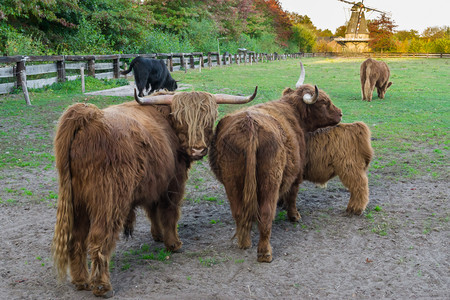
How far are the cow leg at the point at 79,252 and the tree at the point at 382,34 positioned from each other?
7273 cm

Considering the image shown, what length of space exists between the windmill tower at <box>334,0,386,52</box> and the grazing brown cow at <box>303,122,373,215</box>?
71691mm

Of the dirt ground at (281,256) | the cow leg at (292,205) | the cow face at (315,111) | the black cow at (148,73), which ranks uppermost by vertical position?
the black cow at (148,73)

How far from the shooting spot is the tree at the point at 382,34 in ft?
230

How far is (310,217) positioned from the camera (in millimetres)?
5285

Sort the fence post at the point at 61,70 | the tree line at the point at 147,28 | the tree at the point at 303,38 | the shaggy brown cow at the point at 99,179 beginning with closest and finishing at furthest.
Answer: the shaggy brown cow at the point at 99,179
the fence post at the point at 61,70
the tree line at the point at 147,28
the tree at the point at 303,38

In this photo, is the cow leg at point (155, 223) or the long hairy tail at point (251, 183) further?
the cow leg at point (155, 223)

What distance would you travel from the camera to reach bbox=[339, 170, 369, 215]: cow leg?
17.2 ft

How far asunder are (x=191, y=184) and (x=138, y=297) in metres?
3.19

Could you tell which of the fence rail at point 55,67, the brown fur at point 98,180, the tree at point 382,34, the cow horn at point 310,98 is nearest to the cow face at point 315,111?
the cow horn at point 310,98

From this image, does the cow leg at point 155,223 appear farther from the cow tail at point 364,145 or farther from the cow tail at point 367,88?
the cow tail at point 367,88

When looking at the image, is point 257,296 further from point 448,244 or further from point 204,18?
point 204,18

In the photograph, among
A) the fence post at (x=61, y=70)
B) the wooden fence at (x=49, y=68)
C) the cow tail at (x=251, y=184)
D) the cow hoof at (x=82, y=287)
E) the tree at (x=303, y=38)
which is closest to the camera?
the cow hoof at (x=82, y=287)

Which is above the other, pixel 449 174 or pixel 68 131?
pixel 68 131

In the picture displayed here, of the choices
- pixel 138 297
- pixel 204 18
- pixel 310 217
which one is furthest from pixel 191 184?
pixel 204 18
